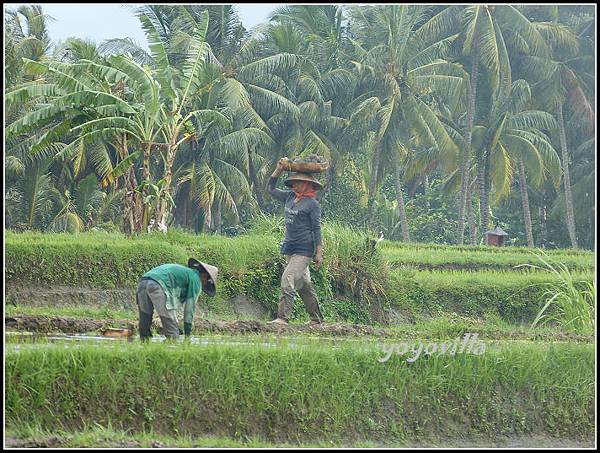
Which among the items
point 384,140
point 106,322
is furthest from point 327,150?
point 106,322

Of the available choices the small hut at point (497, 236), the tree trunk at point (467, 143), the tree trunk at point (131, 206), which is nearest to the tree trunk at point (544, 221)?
the tree trunk at point (467, 143)

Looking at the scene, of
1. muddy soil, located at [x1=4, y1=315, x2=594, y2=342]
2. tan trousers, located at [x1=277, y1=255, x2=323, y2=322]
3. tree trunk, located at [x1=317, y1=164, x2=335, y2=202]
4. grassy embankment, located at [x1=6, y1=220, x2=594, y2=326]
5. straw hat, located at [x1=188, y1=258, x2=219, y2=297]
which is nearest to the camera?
straw hat, located at [x1=188, y1=258, x2=219, y2=297]

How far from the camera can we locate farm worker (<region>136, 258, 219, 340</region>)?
9234 millimetres

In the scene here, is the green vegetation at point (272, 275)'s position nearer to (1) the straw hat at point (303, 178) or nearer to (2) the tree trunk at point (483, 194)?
(1) the straw hat at point (303, 178)

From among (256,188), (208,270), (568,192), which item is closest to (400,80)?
(256,188)

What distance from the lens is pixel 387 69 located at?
3444 cm

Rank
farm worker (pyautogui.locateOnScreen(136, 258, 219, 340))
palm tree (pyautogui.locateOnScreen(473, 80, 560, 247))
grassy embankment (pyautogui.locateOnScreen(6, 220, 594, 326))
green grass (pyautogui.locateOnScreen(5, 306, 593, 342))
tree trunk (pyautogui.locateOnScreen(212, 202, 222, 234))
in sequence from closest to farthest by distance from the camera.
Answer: farm worker (pyautogui.locateOnScreen(136, 258, 219, 340)), green grass (pyautogui.locateOnScreen(5, 306, 593, 342)), grassy embankment (pyautogui.locateOnScreen(6, 220, 594, 326)), tree trunk (pyautogui.locateOnScreen(212, 202, 222, 234)), palm tree (pyautogui.locateOnScreen(473, 80, 560, 247))

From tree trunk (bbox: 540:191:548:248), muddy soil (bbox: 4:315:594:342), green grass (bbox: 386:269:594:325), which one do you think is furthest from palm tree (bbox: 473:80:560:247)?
muddy soil (bbox: 4:315:594:342)

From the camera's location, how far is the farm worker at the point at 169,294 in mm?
9234

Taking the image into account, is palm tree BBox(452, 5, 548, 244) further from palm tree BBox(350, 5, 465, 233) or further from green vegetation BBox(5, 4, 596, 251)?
palm tree BBox(350, 5, 465, 233)

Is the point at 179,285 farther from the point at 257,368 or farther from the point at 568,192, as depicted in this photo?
the point at 568,192

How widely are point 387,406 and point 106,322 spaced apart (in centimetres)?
378

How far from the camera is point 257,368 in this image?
325 inches

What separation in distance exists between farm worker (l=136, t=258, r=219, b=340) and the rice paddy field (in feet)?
0.89
